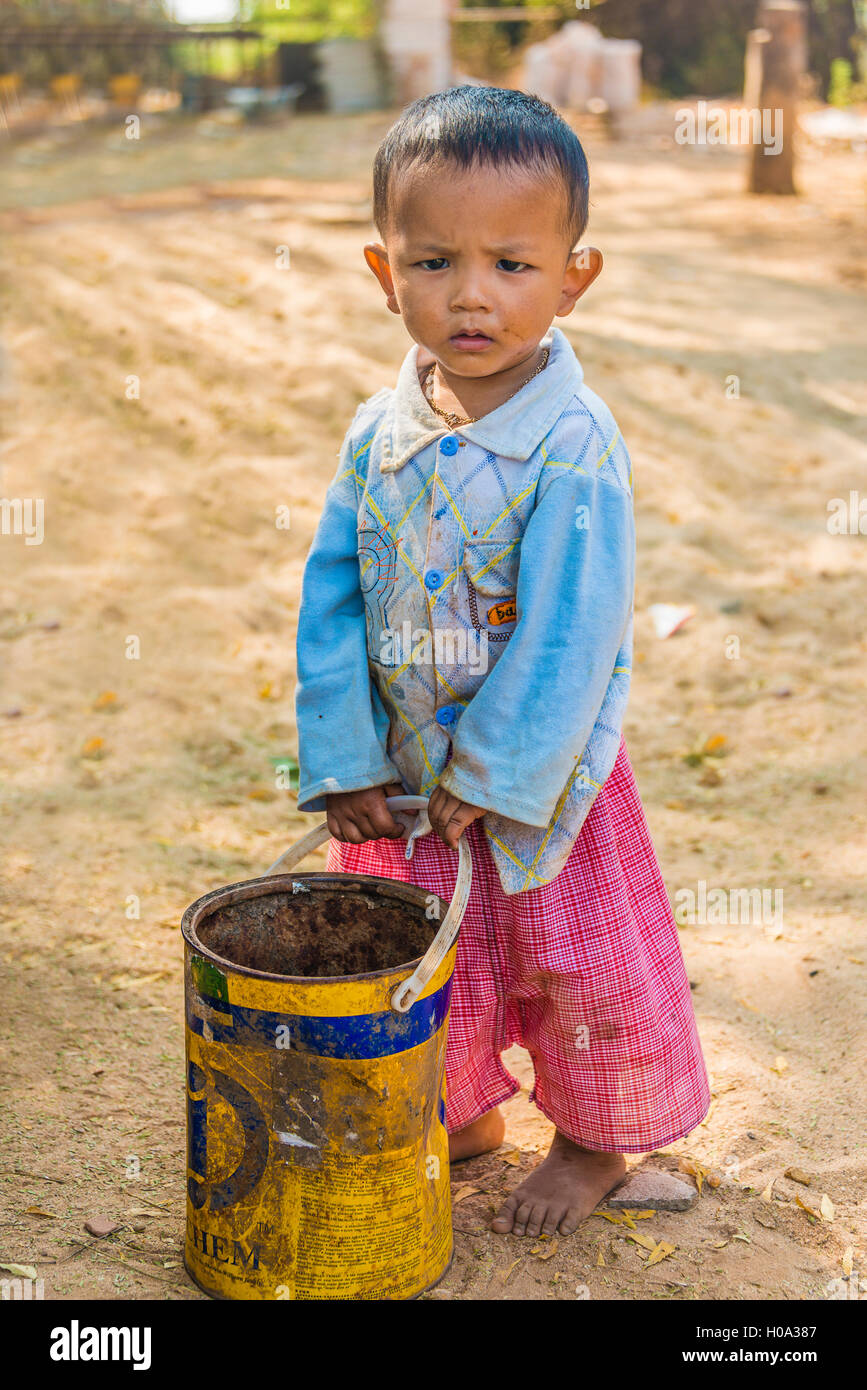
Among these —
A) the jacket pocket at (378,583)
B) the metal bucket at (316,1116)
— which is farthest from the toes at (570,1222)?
the jacket pocket at (378,583)

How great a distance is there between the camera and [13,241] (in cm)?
726

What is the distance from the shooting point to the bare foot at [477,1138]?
8.34ft

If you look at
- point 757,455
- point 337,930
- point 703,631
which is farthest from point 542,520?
point 757,455

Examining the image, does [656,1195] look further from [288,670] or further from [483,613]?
[288,670]

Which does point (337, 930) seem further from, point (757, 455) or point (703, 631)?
point (757, 455)

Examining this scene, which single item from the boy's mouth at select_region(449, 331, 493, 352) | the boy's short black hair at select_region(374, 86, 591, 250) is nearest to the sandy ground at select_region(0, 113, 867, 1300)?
the boy's mouth at select_region(449, 331, 493, 352)

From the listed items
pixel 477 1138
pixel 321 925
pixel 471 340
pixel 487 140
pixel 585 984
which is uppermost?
pixel 487 140

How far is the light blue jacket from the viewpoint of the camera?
78.6 inches

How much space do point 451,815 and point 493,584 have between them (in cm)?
36

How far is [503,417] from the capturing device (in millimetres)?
2061

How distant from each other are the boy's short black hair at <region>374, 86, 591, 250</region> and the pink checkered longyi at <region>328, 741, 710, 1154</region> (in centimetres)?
91

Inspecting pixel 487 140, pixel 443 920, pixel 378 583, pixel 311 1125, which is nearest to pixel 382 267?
pixel 487 140

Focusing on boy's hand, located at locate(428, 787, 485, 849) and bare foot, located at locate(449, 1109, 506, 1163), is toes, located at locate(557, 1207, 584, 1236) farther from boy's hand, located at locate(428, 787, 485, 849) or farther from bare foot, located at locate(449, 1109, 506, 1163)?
boy's hand, located at locate(428, 787, 485, 849)

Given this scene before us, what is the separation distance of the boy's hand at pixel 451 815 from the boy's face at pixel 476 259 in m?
0.65
